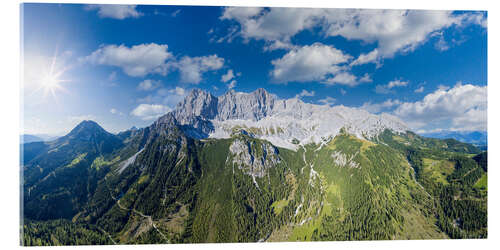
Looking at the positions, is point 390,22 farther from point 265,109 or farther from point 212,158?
point 265,109

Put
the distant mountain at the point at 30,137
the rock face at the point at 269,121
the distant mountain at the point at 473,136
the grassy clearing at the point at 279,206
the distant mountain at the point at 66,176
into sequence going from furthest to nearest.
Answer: the rock face at the point at 269,121
the grassy clearing at the point at 279,206
the distant mountain at the point at 66,176
the distant mountain at the point at 473,136
the distant mountain at the point at 30,137

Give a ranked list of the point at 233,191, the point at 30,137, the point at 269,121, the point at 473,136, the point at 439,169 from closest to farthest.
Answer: the point at 30,137
the point at 473,136
the point at 439,169
the point at 233,191
the point at 269,121

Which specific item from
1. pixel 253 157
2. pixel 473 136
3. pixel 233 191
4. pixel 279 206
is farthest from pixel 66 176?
pixel 473 136

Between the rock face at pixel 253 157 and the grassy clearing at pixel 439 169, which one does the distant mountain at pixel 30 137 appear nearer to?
the rock face at pixel 253 157

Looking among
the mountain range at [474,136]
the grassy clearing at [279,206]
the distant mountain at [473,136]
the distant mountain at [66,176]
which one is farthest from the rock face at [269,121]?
the mountain range at [474,136]

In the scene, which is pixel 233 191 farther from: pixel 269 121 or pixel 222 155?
pixel 269 121

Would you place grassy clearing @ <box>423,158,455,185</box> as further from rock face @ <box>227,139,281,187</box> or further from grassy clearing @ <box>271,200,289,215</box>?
rock face @ <box>227,139,281,187</box>

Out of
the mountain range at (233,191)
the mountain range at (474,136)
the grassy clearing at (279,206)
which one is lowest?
the grassy clearing at (279,206)

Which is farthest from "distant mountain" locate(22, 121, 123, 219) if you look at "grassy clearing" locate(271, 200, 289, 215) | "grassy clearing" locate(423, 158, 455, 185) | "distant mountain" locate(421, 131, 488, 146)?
"grassy clearing" locate(423, 158, 455, 185)
